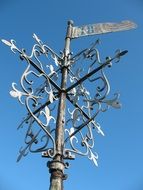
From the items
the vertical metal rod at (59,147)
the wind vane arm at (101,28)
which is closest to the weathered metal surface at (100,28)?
the wind vane arm at (101,28)

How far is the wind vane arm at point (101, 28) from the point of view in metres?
5.96

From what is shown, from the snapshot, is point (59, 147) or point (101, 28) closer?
point (59, 147)

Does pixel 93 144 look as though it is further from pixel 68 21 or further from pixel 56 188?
pixel 68 21

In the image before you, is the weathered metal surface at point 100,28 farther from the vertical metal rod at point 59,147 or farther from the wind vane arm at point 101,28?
the vertical metal rod at point 59,147

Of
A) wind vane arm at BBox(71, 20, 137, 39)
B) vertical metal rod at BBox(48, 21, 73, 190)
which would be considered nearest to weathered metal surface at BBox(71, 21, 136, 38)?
wind vane arm at BBox(71, 20, 137, 39)

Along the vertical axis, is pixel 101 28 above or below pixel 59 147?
above

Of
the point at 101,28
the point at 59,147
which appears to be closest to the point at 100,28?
the point at 101,28

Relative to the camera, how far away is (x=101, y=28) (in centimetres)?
606

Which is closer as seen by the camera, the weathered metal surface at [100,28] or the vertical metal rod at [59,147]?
the vertical metal rod at [59,147]

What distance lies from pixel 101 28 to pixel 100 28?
0.02 meters

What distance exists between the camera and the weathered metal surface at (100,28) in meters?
5.96

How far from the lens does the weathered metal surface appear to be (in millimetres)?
5961

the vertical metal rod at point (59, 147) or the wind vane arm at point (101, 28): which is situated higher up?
the wind vane arm at point (101, 28)

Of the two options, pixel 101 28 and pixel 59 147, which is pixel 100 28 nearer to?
pixel 101 28
